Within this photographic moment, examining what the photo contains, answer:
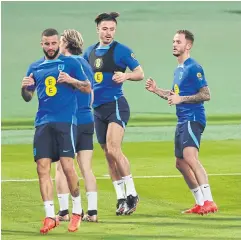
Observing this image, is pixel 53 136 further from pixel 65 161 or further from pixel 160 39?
pixel 160 39

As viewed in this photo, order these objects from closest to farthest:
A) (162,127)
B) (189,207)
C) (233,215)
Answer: (233,215)
(189,207)
(162,127)

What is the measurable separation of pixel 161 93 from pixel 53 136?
1.77 metres

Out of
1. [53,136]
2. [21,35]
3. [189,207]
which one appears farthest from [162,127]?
[53,136]

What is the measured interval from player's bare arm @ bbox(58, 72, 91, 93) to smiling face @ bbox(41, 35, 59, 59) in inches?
10.4

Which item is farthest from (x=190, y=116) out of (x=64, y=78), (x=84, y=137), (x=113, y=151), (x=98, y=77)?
(x=64, y=78)

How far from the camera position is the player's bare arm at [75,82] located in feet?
33.7

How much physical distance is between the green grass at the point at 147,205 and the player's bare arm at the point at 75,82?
127cm

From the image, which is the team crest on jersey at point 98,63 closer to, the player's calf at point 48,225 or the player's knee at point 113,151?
the player's knee at point 113,151

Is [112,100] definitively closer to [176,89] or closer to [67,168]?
[176,89]

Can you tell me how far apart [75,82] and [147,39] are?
22627 mm

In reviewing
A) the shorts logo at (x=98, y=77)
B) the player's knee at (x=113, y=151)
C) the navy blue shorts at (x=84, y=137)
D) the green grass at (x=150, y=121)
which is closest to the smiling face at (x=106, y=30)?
the shorts logo at (x=98, y=77)

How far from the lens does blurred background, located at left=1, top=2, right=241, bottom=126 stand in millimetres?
30113

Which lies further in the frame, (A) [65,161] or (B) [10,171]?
(B) [10,171]

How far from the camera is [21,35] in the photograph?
1246 inches
